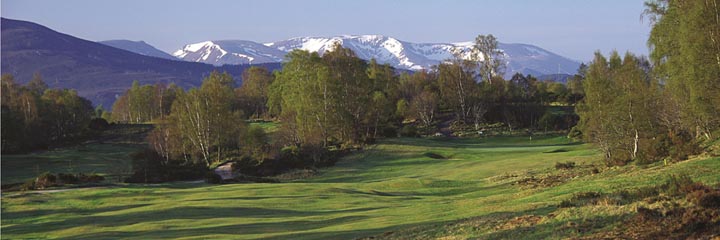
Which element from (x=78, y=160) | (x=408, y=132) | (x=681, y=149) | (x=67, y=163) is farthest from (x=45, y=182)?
(x=408, y=132)

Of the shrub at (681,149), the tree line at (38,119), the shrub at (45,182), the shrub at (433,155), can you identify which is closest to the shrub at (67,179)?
the shrub at (45,182)

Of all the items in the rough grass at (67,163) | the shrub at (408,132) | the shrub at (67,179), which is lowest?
the rough grass at (67,163)

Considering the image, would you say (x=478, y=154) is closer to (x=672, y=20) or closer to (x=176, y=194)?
(x=672, y=20)

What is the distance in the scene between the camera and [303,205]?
34.4 meters

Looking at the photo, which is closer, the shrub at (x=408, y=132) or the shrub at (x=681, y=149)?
the shrub at (x=681, y=149)

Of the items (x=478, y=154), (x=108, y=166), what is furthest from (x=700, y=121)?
(x=108, y=166)

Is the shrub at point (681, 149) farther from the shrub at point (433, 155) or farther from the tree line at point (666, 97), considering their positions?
the shrub at point (433, 155)

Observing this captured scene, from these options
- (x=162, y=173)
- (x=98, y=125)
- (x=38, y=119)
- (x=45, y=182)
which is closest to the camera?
(x=45, y=182)

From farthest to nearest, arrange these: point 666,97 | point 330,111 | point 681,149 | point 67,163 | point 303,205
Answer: point 330,111, point 67,163, point 666,97, point 681,149, point 303,205

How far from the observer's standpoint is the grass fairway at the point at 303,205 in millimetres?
25781

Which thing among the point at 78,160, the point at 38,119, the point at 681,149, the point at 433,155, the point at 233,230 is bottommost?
the point at 78,160

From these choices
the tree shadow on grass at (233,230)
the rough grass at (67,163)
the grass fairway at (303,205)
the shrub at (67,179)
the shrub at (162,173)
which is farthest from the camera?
the rough grass at (67,163)

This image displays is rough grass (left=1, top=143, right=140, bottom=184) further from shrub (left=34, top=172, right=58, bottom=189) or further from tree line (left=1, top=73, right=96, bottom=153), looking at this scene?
shrub (left=34, top=172, right=58, bottom=189)

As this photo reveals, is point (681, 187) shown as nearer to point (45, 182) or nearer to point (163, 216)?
point (163, 216)
